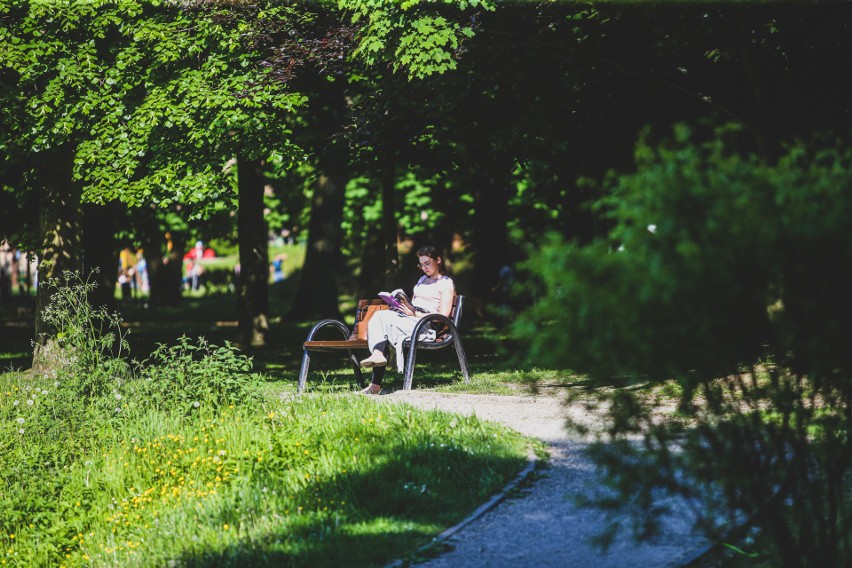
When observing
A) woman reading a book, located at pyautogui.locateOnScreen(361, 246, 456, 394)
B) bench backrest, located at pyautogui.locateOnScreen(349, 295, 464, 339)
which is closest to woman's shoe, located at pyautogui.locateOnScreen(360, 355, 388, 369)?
woman reading a book, located at pyautogui.locateOnScreen(361, 246, 456, 394)

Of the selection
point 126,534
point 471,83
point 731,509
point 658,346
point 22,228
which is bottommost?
point 126,534

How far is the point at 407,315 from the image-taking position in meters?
11.5

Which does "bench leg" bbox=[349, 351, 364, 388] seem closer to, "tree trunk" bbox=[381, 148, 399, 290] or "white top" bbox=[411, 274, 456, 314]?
"white top" bbox=[411, 274, 456, 314]

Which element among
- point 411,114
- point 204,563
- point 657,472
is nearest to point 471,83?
point 411,114

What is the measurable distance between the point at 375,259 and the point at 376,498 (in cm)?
2372

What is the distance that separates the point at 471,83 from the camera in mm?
13914

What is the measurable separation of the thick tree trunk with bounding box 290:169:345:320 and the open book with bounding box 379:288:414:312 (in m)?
15.4

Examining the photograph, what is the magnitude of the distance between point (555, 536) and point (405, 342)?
5248mm

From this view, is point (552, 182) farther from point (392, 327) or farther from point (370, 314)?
point (392, 327)

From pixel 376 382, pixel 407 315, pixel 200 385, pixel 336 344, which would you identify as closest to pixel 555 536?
pixel 200 385

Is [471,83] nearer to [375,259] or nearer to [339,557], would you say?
[339,557]

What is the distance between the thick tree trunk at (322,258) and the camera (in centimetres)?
2708

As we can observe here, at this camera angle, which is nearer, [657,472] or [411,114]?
[657,472]

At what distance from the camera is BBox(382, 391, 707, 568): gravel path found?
586 centimetres
